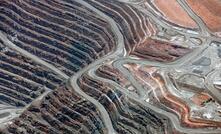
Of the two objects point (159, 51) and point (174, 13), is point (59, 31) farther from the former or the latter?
point (174, 13)

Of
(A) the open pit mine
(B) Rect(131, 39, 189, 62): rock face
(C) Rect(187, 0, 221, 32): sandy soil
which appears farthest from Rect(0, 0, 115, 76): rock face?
(C) Rect(187, 0, 221, 32): sandy soil

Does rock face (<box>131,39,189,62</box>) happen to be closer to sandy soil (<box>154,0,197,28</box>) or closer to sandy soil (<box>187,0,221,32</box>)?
sandy soil (<box>154,0,197,28</box>)

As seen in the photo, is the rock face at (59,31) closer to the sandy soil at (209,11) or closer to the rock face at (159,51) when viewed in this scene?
the rock face at (159,51)

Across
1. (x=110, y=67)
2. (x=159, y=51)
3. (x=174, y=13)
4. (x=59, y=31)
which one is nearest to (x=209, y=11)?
(x=174, y=13)

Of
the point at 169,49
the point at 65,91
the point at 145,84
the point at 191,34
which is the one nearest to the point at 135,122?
the point at 145,84

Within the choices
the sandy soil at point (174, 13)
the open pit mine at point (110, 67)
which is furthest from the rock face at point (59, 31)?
the sandy soil at point (174, 13)

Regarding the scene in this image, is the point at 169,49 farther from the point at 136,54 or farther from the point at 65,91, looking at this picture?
the point at 65,91

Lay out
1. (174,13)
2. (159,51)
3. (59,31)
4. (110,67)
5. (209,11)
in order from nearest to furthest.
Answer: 1. (110,67)
2. (159,51)
3. (59,31)
4. (174,13)
5. (209,11)

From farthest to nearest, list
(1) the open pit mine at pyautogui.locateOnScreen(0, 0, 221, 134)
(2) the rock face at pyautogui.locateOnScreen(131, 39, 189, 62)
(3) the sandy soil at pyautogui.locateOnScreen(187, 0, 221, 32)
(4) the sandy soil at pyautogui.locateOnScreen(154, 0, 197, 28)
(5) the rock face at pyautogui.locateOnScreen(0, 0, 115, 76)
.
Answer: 1. (3) the sandy soil at pyautogui.locateOnScreen(187, 0, 221, 32)
2. (4) the sandy soil at pyautogui.locateOnScreen(154, 0, 197, 28)
3. (5) the rock face at pyautogui.locateOnScreen(0, 0, 115, 76)
4. (2) the rock face at pyautogui.locateOnScreen(131, 39, 189, 62)
5. (1) the open pit mine at pyautogui.locateOnScreen(0, 0, 221, 134)

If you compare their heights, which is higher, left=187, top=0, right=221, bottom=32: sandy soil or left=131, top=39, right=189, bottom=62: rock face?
left=187, top=0, right=221, bottom=32: sandy soil
